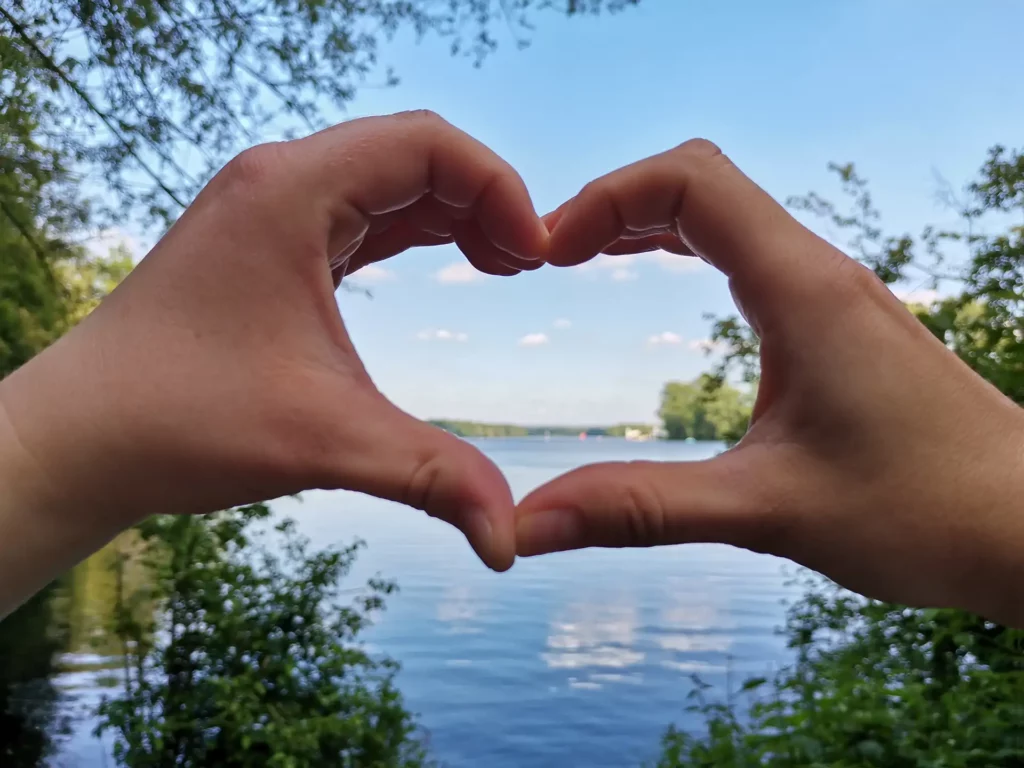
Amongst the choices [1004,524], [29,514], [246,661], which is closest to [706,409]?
[246,661]

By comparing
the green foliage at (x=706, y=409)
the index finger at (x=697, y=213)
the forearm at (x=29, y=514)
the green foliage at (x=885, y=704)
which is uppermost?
the green foliage at (x=706, y=409)

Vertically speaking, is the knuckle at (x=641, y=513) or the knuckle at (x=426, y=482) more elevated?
the knuckle at (x=426, y=482)

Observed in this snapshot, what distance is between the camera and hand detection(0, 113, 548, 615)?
1.42 feet

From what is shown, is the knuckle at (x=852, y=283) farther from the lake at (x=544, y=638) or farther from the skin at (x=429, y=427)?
the lake at (x=544, y=638)

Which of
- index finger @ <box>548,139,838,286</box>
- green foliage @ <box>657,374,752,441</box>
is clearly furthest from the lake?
index finger @ <box>548,139,838,286</box>

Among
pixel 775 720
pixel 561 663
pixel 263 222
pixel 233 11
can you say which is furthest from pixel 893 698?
pixel 233 11

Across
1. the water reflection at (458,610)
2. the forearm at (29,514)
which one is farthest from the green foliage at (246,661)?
the forearm at (29,514)

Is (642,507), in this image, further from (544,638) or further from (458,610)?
(458,610)

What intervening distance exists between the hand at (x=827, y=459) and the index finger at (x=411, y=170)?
12 centimetres

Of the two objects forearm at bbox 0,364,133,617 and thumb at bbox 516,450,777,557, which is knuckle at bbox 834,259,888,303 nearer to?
thumb at bbox 516,450,777,557

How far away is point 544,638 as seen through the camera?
252 cm

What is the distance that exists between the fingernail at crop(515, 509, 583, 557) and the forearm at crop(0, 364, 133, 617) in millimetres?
283

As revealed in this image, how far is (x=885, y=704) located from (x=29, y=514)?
4.78 ft

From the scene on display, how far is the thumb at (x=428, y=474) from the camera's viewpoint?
43cm
